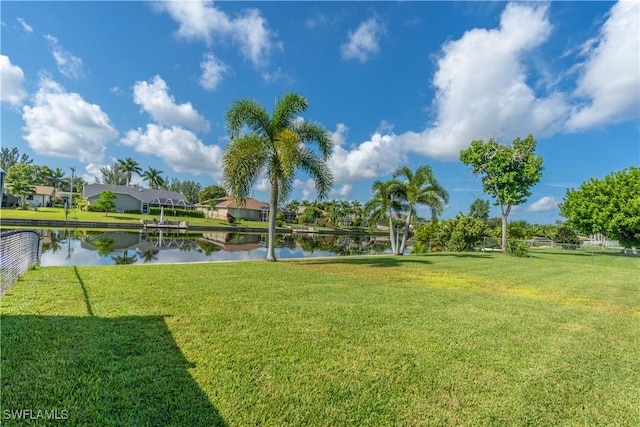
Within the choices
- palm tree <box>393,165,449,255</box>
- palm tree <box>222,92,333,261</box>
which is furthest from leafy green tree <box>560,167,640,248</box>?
palm tree <box>222,92,333,261</box>

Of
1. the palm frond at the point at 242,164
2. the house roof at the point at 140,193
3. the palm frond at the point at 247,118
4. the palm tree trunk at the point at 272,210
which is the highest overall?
the house roof at the point at 140,193

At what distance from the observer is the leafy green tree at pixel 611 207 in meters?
21.1

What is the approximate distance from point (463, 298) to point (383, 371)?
4.05m

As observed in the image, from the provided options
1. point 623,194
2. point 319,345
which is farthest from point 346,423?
point 623,194

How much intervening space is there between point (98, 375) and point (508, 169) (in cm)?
2745

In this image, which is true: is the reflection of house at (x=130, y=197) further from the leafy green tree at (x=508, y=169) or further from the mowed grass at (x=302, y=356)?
the mowed grass at (x=302, y=356)

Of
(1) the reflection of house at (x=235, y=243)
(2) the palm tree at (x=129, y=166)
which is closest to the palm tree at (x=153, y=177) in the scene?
(2) the palm tree at (x=129, y=166)

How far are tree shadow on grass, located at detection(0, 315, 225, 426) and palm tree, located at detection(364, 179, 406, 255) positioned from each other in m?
15.4

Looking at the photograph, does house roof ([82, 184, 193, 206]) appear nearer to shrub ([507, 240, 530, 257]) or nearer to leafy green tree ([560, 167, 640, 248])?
shrub ([507, 240, 530, 257])

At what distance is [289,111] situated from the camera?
10891 millimetres

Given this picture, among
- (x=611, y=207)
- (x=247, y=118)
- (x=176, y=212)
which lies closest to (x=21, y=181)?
(x=176, y=212)

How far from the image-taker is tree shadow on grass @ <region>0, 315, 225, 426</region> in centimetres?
223

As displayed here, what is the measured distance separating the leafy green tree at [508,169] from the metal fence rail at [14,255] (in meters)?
25.1

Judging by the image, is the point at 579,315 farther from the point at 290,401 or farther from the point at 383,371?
the point at 290,401
